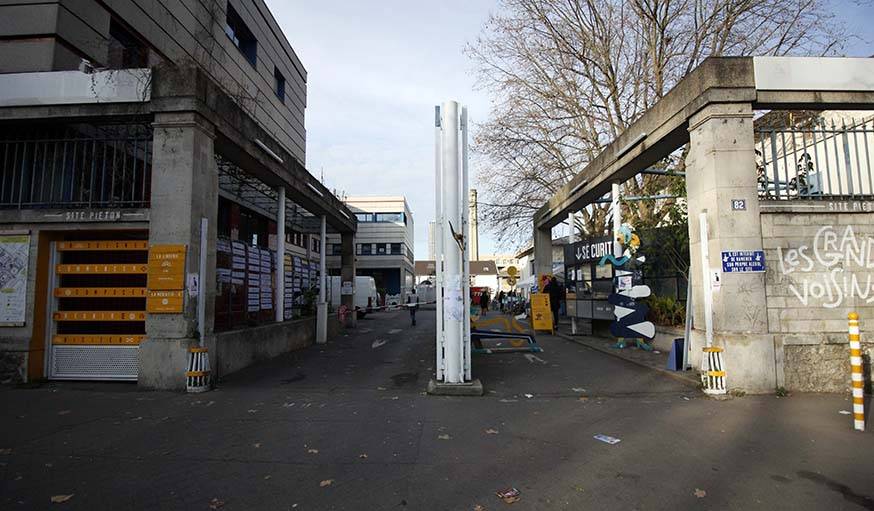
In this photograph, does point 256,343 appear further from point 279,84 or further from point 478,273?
point 478,273

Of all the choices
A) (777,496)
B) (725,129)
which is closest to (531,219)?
(725,129)

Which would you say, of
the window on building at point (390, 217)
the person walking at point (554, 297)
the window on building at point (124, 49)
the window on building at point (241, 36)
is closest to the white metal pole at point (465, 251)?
the window on building at point (124, 49)

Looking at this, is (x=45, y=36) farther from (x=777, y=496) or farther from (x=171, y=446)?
(x=777, y=496)

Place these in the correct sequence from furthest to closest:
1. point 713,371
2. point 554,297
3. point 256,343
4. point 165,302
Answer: point 554,297 → point 256,343 → point 165,302 → point 713,371

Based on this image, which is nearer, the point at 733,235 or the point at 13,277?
the point at 733,235

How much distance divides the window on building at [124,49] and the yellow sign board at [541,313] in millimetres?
13680

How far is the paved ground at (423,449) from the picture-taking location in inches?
150

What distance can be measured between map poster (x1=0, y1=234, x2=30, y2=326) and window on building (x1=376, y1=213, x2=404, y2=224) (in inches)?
2044

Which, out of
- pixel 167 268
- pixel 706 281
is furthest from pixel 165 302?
pixel 706 281

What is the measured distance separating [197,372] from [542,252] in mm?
16514

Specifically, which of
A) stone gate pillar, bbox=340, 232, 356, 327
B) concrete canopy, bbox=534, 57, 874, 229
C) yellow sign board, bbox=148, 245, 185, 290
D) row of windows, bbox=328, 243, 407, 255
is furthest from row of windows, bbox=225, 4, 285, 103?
row of windows, bbox=328, 243, 407, 255

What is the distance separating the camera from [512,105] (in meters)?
21.3

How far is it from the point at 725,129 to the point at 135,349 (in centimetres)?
1039

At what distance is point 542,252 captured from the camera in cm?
2177
